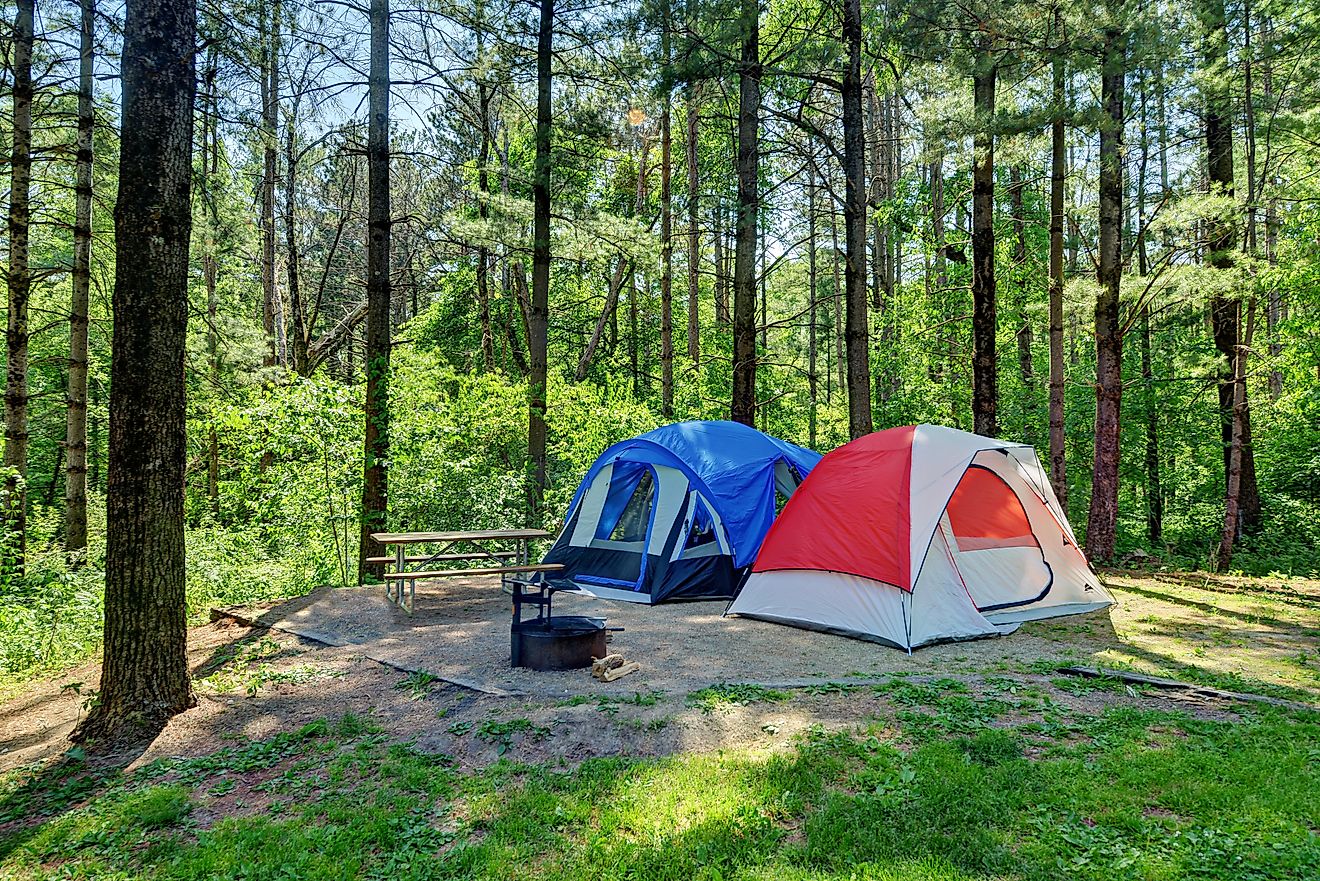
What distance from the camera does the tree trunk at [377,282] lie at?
29.8 ft

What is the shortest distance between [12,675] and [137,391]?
3500mm

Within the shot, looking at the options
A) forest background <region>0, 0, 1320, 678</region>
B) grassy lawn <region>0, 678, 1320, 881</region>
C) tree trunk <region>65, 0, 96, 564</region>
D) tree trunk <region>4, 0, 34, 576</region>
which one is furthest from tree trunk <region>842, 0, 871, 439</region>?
tree trunk <region>4, 0, 34, 576</region>

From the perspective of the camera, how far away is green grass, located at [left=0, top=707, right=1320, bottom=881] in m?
3.06

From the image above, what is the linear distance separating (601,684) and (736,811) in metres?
2.04

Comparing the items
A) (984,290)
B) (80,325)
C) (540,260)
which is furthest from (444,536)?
(984,290)

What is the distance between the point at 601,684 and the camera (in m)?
5.35

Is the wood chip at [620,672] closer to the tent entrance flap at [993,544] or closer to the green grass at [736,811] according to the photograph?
the green grass at [736,811]

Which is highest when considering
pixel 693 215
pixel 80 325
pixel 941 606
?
pixel 693 215

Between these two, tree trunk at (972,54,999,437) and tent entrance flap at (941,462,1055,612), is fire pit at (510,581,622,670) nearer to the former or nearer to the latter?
tent entrance flap at (941,462,1055,612)

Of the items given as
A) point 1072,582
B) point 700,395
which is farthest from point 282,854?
point 700,395

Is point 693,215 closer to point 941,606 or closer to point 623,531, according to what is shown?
point 623,531

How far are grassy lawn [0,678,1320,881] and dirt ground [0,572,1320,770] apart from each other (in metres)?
0.25

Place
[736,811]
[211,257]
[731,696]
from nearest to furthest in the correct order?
[736,811] < [731,696] < [211,257]

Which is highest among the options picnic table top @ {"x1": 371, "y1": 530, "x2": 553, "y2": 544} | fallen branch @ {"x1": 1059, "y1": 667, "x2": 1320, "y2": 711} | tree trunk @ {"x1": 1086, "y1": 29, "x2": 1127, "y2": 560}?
tree trunk @ {"x1": 1086, "y1": 29, "x2": 1127, "y2": 560}
